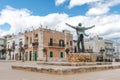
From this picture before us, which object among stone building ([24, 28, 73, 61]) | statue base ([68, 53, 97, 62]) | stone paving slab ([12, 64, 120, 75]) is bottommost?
stone paving slab ([12, 64, 120, 75])

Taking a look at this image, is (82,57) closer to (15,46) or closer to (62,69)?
(62,69)

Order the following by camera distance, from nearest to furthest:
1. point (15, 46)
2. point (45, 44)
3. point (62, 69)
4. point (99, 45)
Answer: point (62, 69), point (45, 44), point (15, 46), point (99, 45)

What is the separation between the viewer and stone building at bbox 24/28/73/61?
49.5 meters

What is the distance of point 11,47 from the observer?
62125 mm

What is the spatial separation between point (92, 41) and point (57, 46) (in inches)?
823

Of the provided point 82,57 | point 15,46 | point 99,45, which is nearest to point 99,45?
point 99,45

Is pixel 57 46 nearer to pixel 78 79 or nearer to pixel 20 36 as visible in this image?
pixel 20 36

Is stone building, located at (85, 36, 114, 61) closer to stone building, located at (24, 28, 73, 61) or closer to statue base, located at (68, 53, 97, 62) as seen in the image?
stone building, located at (24, 28, 73, 61)

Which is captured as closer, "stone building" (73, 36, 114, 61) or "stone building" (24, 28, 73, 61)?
"stone building" (24, 28, 73, 61)

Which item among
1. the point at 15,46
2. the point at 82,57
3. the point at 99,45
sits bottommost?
the point at 82,57

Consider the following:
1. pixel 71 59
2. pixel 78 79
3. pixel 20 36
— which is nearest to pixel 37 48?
pixel 20 36

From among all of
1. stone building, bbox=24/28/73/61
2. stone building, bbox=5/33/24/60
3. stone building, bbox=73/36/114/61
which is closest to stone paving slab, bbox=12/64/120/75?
stone building, bbox=24/28/73/61

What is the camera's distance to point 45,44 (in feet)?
164

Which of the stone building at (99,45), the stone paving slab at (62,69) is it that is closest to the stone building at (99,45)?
the stone building at (99,45)
